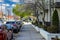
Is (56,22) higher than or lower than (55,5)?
lower

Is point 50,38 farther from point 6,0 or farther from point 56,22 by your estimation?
point 6,0

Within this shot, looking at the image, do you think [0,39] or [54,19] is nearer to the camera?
[0,39]

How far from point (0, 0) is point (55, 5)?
31290mm

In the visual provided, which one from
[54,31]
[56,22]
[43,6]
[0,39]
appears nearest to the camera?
[0,39]

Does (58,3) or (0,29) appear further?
(58,3)

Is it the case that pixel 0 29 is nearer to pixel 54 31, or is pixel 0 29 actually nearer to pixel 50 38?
pixel 50 38

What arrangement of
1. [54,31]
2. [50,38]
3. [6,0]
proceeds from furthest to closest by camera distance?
[6,0] < [54,31] < [50,38]

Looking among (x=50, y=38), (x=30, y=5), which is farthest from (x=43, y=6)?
(x=50, y=38)

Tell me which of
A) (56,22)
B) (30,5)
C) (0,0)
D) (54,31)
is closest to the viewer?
(54,31)

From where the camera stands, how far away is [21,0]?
60.9 m

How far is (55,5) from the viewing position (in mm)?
27984

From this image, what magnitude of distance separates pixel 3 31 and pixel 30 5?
2996cm

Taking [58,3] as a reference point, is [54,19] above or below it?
below

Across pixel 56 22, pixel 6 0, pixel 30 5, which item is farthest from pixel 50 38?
pixel 6 0
